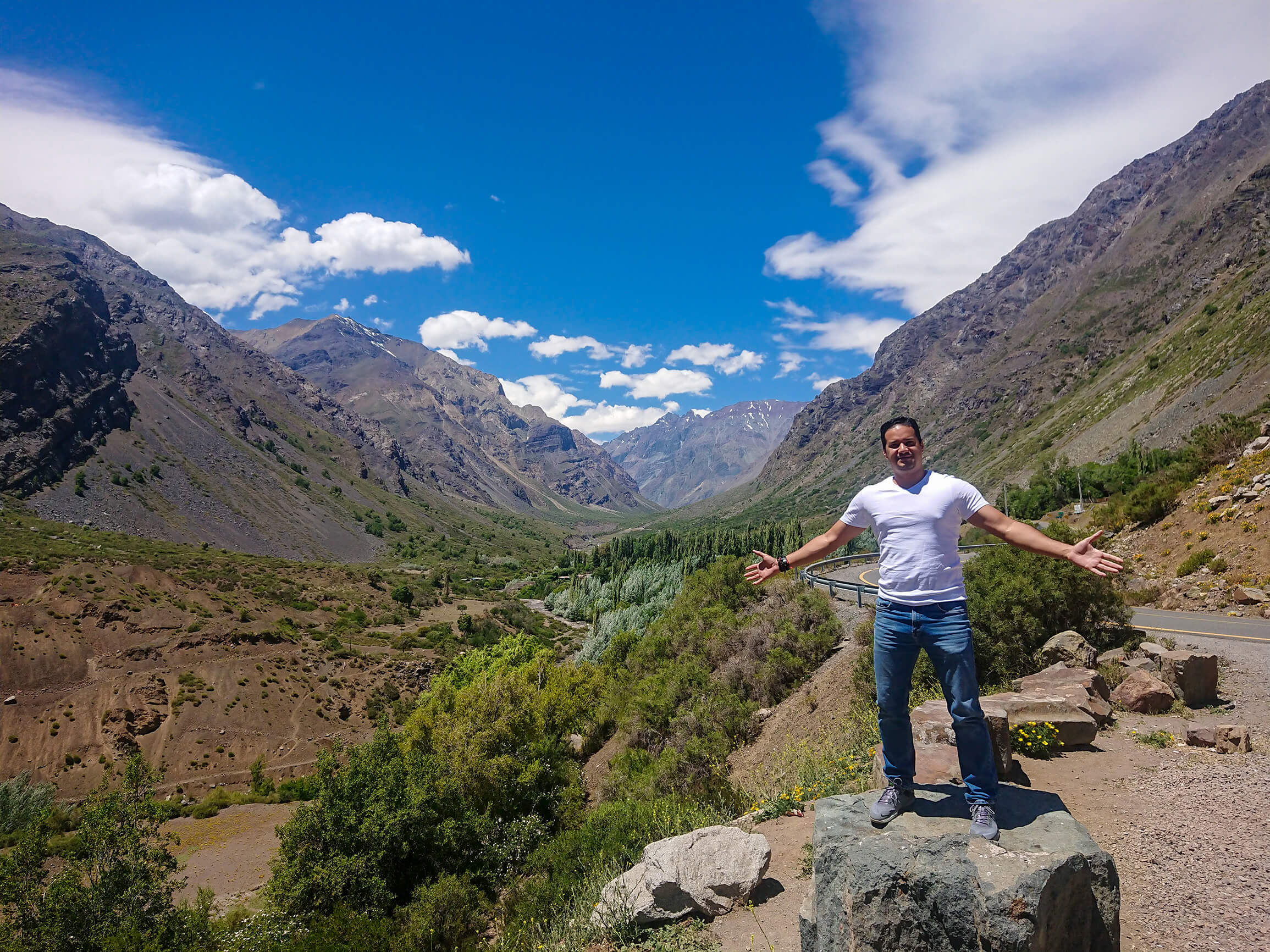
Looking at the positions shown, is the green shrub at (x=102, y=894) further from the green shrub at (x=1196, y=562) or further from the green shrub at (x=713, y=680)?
the green shrub at (x=1196, y=562)

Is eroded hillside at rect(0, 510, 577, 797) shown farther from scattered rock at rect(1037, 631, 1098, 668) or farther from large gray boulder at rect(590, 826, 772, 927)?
scattered rock at rect(1037, 631, 1098, 668)

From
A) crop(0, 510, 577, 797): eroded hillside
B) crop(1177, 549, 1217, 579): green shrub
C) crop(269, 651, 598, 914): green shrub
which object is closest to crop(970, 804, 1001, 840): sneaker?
crop(269, 651, 598, 914): green shrub

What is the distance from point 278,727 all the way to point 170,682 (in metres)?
→ 7.91

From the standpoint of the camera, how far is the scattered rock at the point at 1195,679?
373 inches

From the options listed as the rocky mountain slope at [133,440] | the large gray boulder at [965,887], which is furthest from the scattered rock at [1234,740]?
the rocky mountain slope at [133,440]

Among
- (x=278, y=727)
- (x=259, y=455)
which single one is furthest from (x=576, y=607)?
(x=259, y=455)

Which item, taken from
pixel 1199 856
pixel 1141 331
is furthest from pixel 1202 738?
pixel 1141 331

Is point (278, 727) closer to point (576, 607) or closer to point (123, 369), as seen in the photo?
point (576, 607)

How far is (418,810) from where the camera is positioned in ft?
57.2

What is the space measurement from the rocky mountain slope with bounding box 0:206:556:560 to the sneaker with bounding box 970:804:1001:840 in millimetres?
121523

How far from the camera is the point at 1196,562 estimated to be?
18828mm

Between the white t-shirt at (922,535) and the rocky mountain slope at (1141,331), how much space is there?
204 ft

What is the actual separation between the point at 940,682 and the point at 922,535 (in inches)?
41.3

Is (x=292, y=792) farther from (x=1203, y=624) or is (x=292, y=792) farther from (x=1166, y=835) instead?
(x=1203, y=624)
